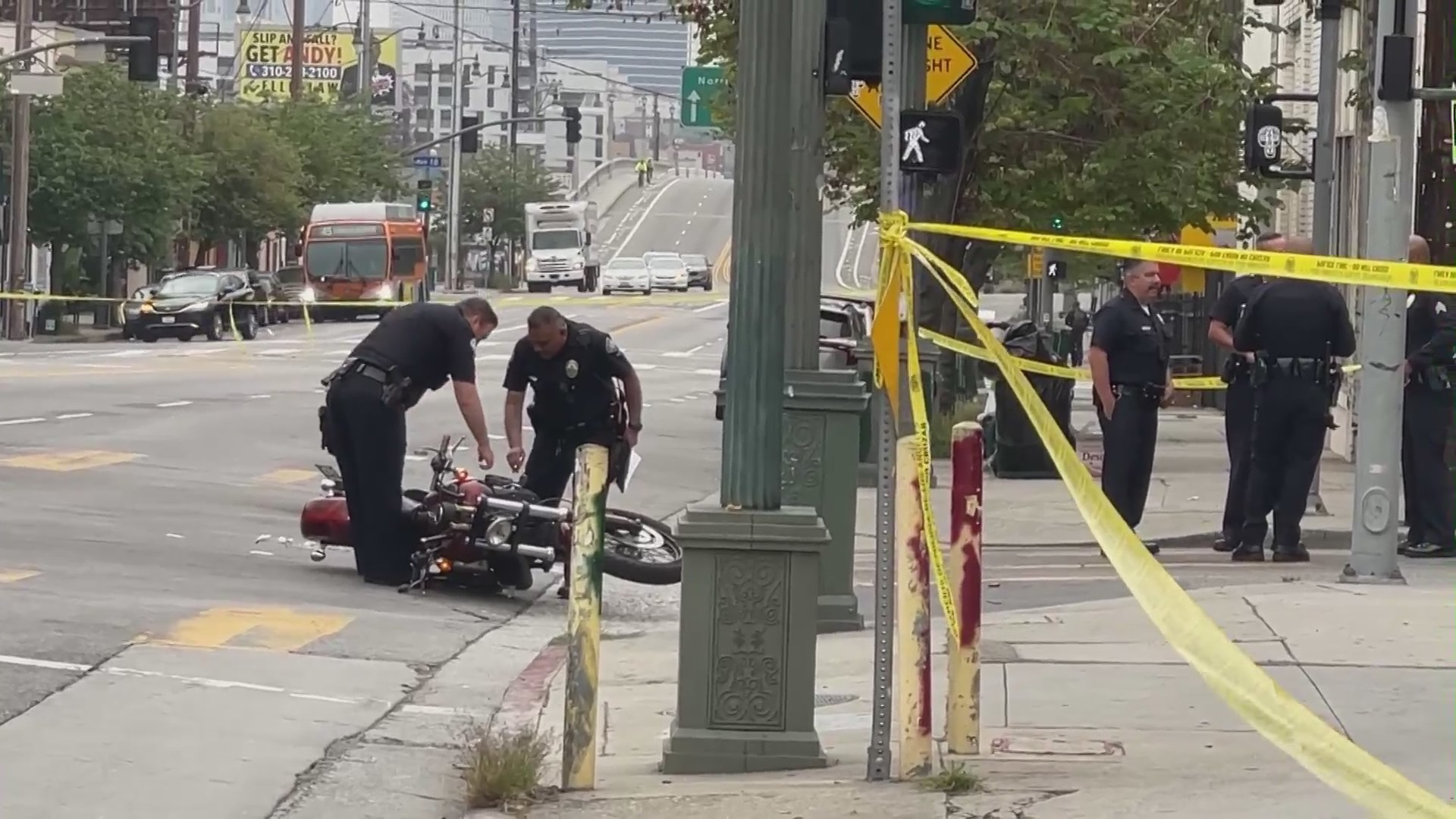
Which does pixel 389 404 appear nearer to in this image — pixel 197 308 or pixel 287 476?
pixel 287 476

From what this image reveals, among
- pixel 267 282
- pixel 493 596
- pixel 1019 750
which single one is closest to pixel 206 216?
pixel 267 282

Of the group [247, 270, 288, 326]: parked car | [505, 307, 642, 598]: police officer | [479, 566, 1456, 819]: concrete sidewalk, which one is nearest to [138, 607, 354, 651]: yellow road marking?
[479, 566, 1456, 819]: concrete sidewalk

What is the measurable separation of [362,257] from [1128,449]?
153 feet

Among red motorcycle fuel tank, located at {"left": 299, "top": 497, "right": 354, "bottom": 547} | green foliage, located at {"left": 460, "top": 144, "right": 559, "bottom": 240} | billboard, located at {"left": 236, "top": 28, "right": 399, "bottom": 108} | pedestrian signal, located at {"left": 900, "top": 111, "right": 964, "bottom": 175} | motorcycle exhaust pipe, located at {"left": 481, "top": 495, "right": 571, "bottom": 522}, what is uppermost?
billboard, located at {"left": 236, "top": 28, "right": 399, "bottom": 108}

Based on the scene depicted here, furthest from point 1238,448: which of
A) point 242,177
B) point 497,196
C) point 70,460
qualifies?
point 497,196

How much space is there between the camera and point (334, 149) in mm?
76250

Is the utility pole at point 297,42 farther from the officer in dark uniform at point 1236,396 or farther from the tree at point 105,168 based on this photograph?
the officer in dark uniform at point 1236,396

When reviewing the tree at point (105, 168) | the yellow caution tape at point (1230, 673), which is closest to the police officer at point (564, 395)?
the yellow caution tape at point (1230, 673)

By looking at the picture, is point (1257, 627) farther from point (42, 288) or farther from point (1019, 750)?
point (42, 288)

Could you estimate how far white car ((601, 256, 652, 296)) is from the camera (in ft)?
259

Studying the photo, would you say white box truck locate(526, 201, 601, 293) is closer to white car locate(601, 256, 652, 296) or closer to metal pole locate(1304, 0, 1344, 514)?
white car locate(601, 256, 652, 296)

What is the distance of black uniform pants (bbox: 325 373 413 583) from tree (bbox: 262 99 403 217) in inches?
2307

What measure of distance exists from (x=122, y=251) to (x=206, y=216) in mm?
11464

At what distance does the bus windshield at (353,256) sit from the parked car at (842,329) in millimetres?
31429
